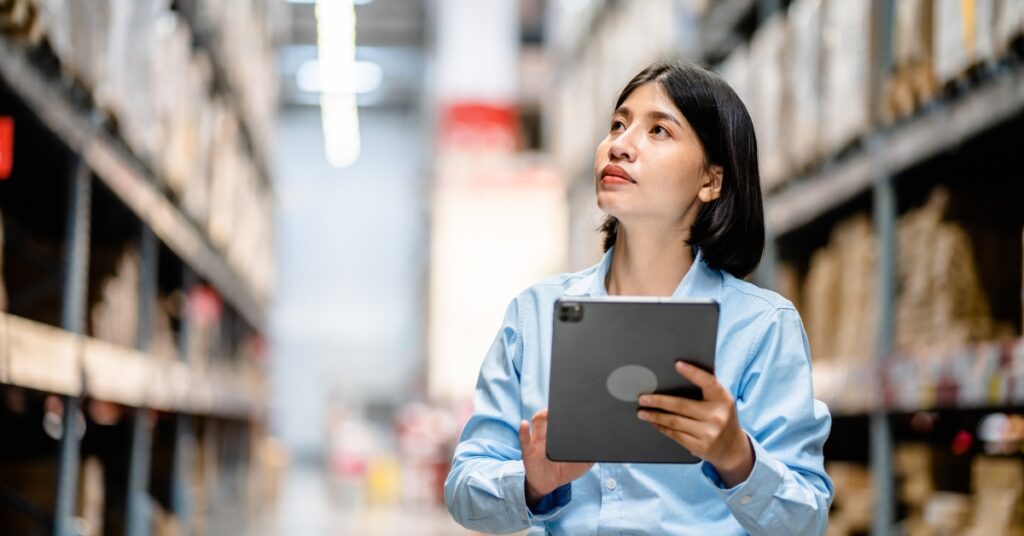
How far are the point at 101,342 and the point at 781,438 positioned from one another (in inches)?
150

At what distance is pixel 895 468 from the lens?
439 cm

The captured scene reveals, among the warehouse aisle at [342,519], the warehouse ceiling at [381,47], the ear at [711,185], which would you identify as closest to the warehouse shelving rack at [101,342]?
the warehouse aisle at [342,519]

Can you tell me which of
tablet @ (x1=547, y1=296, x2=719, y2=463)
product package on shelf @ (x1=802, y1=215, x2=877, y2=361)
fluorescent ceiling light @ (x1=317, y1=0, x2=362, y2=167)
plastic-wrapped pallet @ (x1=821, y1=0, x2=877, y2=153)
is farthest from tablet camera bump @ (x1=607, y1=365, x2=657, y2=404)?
fluorescent ceiling light @ (x1=317, y1=0, x2=362, y2=167)

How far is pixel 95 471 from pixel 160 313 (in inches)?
83.6

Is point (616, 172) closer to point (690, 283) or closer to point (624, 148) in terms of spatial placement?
point (624, 148)

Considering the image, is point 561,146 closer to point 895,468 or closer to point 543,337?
point 895,468

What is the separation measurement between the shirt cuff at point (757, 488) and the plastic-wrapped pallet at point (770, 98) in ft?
13.3

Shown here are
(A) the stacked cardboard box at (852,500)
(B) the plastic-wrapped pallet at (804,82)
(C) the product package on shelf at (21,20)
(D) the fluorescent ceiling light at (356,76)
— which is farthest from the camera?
(D) the fluorescent ceiling light at (356,76)

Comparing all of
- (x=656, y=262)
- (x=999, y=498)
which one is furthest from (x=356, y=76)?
(x=656, y=262)

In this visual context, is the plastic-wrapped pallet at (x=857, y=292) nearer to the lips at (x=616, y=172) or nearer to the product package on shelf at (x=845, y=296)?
the product package on shelf at (x=845, y=296)

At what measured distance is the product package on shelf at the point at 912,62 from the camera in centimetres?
401

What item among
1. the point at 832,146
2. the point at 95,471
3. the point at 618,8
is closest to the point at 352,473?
the point at 618,8

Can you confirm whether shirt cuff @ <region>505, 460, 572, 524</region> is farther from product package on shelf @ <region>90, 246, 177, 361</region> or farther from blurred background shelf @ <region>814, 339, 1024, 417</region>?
product package on shelf @ <region>90, 246, 177, 361</region>

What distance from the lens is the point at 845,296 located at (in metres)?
4.84
